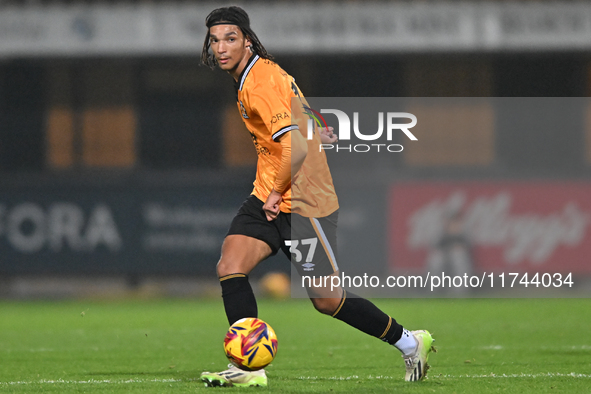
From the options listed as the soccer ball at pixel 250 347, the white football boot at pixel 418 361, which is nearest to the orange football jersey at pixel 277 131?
the soccer ball at pixel 250 347

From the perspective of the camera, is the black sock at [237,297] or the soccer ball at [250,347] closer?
the soccer ball at [250,347]

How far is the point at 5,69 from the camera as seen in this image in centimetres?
1789

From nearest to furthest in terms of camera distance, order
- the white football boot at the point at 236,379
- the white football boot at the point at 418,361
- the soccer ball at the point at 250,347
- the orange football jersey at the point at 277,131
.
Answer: the soccer ball at the point at 250,347 < the orange football jersey at the point at 277,131 < the white football boot at the point at 236,379 < the white football boot at the point at 418,361

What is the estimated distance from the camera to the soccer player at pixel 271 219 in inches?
221

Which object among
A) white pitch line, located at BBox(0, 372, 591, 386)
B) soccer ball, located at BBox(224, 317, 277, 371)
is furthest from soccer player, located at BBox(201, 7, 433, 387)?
white pitch line, located at BBox(0, 372, 591, 386)

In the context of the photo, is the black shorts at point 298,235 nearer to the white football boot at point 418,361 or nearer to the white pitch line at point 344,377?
the white football boot at point 418,361

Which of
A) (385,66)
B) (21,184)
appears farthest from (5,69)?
(385,66)

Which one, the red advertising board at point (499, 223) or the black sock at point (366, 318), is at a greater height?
the black sock at point (366, 318)

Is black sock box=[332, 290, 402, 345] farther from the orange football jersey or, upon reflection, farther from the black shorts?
the orange football jersey

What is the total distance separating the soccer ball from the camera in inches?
210

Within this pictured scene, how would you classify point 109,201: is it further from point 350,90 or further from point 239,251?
point 239,251

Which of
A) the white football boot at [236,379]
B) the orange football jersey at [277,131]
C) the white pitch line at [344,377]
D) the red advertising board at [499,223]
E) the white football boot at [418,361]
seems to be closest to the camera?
the orange football jersey at [277,131]

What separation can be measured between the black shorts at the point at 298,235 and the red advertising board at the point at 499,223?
28.8 ft

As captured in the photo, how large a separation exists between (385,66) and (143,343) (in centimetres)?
1035
